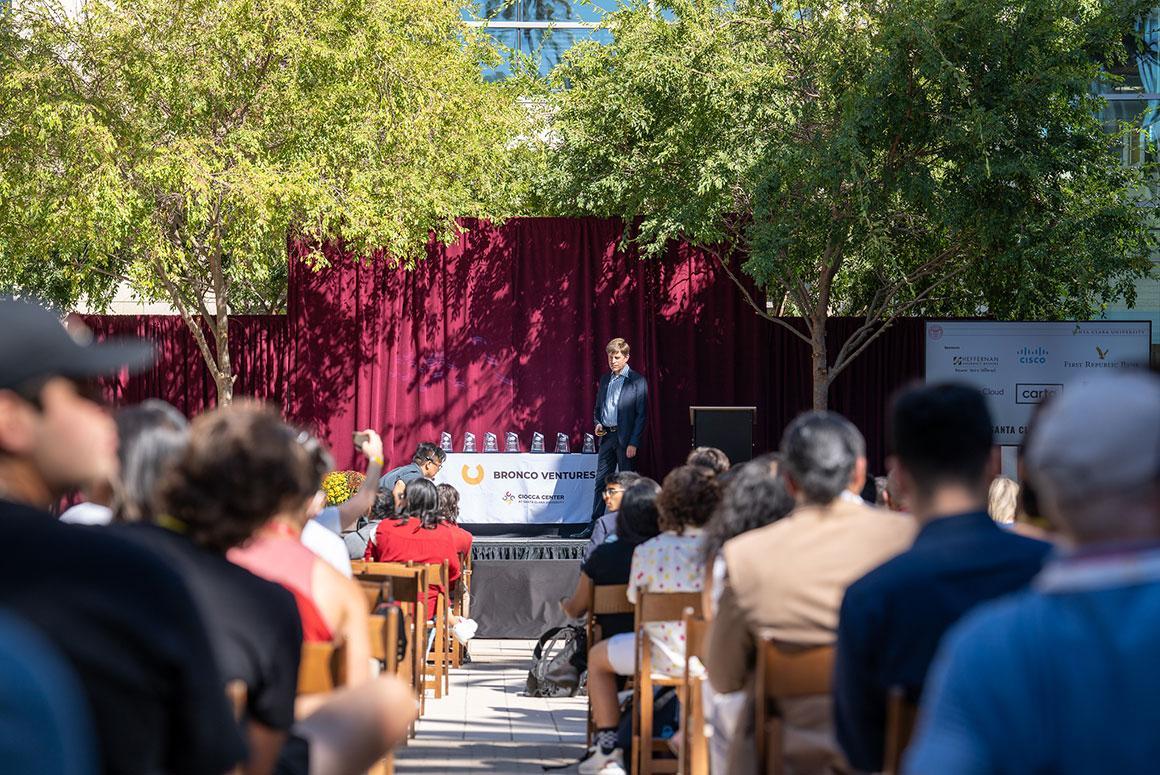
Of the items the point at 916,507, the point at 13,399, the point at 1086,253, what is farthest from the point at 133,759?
the point at 1086,253

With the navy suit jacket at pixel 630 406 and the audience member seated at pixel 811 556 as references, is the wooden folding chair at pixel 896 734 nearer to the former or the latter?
the audience member seated at pixel 811 556

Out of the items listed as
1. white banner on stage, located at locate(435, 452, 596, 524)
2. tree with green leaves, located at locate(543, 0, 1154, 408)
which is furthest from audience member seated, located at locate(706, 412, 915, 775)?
white banner on stage, located at locate(435, 452, 596, 524)

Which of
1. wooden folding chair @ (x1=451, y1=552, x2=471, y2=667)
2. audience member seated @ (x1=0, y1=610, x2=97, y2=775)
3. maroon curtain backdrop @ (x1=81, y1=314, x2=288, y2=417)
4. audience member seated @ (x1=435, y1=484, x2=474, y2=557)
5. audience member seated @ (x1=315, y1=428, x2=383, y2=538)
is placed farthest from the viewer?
maroon curtain backdrop @ (x1=81, y1=314, x2=288, y2=417)

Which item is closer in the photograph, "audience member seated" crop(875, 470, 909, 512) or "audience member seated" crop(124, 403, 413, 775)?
"audience member seated" crop(124, 403, 413, 775)

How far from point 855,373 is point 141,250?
25.2 feet

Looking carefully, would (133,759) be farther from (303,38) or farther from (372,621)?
(303,38)

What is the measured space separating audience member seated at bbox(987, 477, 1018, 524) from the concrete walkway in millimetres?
2123

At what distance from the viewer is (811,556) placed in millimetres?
3453

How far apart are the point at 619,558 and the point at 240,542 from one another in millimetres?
3673

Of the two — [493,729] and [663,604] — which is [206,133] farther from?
[663,604]

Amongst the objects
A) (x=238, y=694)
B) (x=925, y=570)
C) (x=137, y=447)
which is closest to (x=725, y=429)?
(x=925, y=570)

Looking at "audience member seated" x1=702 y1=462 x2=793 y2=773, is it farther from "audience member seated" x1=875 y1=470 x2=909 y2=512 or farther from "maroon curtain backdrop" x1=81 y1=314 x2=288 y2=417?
"maroon curtain backdrop" x1=81 y1=314 x2=288 y2=417

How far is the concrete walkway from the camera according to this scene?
6.50 meters

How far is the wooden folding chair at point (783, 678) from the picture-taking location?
3.39 meters
